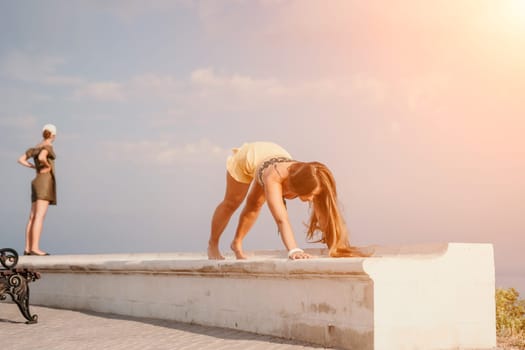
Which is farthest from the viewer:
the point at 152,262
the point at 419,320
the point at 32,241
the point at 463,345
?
the point at 32,241

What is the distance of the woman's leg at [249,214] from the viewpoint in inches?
279

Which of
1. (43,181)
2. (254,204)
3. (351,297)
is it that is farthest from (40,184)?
(351,297)

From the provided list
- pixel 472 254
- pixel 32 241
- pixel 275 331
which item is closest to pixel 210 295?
pixel 275 331

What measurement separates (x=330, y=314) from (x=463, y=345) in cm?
116

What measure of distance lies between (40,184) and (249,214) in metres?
5.20

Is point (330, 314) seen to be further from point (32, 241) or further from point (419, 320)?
point (32, 241)

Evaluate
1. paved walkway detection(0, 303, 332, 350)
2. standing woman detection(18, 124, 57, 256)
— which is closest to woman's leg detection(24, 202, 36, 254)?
standing woman detection(18, 124, 57, 256)

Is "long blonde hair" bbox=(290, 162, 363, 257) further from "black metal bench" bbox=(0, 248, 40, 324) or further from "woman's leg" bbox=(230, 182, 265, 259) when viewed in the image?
"black metal bench" bbox=(0, 248, 40, 324)

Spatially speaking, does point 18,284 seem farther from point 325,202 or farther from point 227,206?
point 325,202

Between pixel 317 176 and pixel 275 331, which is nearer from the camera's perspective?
pixel 275 331

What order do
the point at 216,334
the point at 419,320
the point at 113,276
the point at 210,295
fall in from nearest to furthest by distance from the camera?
the point at 419,320 < the point at 216,334 < the point at 210,295 < the point at 113,276

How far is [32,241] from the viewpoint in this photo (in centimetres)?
1109

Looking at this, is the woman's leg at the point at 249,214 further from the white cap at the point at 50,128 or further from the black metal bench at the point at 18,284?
the white cap at the point at 50,128

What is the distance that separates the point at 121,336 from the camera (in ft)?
19.2
